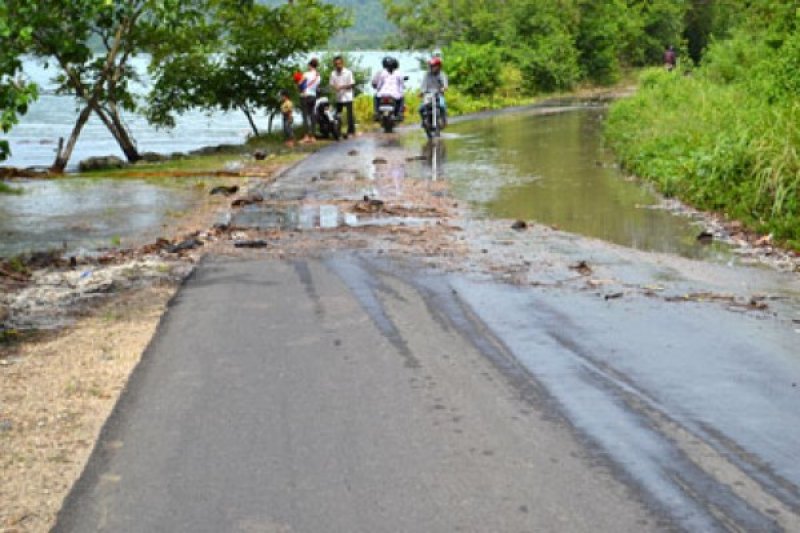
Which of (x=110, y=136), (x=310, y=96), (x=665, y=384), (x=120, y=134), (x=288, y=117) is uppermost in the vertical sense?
(x=310, y=96)

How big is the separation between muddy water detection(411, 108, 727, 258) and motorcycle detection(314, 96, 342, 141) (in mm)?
1782

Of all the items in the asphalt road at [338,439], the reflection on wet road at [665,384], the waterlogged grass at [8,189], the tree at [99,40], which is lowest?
the reflection on wet road at [665,384]

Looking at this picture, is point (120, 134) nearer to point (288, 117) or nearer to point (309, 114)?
point (288, 117)

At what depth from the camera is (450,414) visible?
636cm

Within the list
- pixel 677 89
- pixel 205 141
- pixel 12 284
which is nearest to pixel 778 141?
pixel 12 284

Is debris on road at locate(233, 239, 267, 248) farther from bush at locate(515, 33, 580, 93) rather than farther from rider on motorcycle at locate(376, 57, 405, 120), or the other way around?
bush at locate(515, 33, 580, 93)

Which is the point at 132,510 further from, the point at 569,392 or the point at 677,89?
the point at 677,89

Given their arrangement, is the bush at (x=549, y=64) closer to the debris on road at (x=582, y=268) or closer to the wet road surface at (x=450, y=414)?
the debris on road at (x=582, y=268)

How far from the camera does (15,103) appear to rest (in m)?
13.1

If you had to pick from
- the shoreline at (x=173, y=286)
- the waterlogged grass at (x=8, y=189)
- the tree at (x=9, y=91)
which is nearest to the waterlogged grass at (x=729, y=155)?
the shoreline at (x=173, y=286)

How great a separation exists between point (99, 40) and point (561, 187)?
12916 millimetres

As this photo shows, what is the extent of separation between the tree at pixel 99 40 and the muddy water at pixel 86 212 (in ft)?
8.69

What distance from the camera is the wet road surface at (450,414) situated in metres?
5.09

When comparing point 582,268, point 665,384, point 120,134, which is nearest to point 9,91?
point 582,268
